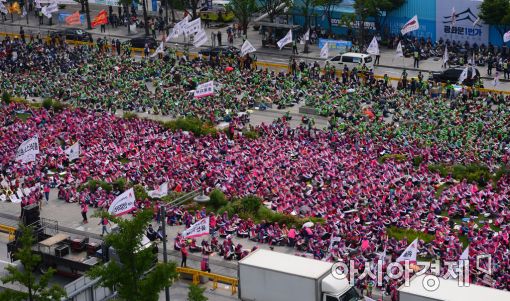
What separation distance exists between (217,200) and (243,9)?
36.5 m

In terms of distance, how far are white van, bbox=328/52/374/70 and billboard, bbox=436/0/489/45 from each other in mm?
6807

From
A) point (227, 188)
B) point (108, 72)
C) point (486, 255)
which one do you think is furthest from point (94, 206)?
point (108, 72)

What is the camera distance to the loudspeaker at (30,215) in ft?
142

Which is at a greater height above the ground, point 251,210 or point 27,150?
point 27,150

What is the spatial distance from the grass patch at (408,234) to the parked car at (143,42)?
42414mm

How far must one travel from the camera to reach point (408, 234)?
4238 cm

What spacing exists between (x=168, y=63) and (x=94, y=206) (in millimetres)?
27709

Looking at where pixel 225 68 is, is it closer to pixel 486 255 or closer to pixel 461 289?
pixel 486 255

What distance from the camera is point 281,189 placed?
48.5 metres

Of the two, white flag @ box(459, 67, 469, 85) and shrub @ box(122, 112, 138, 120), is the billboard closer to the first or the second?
white flag @ box(459, 67, 469, 85)

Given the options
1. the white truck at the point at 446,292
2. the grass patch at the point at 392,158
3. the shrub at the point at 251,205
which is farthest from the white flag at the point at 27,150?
the white truck at the point at 446,292

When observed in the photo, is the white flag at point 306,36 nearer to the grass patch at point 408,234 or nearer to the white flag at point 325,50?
the white flag at point 325,50

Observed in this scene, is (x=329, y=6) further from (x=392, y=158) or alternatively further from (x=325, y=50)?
(x=392, y=158)

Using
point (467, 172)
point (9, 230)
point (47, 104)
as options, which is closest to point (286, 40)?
point (47, 104)
